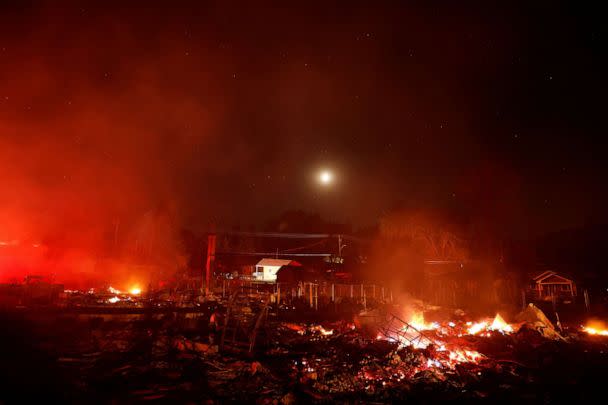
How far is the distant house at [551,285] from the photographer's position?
3644 cm

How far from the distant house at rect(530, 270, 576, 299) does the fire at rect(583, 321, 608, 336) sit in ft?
38.6

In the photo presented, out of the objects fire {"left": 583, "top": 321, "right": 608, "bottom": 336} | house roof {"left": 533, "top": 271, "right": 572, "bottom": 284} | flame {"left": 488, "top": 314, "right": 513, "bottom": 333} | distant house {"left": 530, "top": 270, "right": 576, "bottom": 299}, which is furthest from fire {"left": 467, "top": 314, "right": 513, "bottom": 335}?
house roof {"left": 533, "top": 271, "right": 572, "bottom": 284}

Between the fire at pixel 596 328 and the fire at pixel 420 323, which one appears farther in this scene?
the fire at pixel 596 328

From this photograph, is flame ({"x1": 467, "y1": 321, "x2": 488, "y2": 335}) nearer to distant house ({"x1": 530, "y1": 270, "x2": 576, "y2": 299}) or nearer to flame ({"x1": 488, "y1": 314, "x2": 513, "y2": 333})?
flame ({"x1": 488, "y1": 314, "x2": 513, "y2": 333})

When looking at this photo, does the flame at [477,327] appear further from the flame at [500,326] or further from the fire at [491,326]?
the flame at [500,326]

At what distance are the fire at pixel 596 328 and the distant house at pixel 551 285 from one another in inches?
464

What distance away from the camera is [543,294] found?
121ft

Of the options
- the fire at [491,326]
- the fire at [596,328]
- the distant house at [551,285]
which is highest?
the distant house at [551,285]

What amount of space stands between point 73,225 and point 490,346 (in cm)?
4677

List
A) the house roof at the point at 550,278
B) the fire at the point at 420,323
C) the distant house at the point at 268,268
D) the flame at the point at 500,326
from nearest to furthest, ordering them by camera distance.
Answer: the flame at the point at 500,326 < the fire at the point at 420,323 < the house roof at the point at 550,278 < the distant house at the point at 268,268

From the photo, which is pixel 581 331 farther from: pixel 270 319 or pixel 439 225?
pixel 439 225

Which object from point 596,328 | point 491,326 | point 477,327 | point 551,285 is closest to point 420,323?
point 477,327

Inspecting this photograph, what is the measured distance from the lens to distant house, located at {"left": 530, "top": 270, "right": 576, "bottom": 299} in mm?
36438

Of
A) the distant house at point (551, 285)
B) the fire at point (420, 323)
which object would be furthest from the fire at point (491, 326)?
the distant house at point (551, 285)
